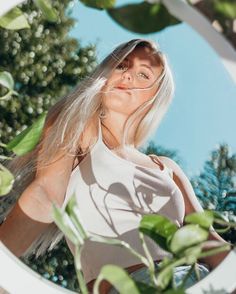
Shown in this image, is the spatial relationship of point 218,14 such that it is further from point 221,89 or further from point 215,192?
point 215,192

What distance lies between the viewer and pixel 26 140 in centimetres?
68

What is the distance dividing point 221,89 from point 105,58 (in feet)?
0.49

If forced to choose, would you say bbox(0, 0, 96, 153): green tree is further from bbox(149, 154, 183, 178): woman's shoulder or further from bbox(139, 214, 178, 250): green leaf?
bbox(139, 214, 178, 250): green leaf

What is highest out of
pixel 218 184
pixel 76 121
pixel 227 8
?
pixel 227 8

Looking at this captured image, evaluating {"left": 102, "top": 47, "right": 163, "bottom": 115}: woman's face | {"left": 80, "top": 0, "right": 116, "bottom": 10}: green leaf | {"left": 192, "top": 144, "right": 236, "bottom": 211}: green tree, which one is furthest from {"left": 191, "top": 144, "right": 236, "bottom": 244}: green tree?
{"left": 80, "top": 0, "right": 116, "bottom": 10}: green leaf

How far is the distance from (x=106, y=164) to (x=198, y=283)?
0.20 m

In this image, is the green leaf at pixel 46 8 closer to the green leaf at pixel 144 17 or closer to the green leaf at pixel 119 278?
the green leaf at pixel 144 17

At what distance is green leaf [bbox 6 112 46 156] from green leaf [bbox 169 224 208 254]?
200mm

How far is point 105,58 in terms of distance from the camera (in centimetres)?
77

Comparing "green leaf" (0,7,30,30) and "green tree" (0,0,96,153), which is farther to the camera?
"green tree" (0,0,96,153)

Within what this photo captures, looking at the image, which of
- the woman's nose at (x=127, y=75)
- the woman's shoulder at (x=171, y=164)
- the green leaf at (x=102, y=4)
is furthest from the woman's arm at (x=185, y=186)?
the green leaf at (x=102, y=4)

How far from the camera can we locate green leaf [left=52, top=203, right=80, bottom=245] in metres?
0.56

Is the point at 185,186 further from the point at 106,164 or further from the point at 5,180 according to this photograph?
the point at 5,180

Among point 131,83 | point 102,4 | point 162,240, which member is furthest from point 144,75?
point 162,240
